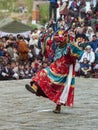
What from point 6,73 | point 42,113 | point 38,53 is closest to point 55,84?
point 42,113

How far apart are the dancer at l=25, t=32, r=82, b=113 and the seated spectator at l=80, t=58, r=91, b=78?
34.1 ft

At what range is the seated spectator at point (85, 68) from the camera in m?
23.0

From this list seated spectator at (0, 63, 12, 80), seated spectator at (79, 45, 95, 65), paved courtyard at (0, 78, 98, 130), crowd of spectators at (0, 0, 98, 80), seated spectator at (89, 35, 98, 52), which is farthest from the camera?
seated spectator at (89, 35, 98, 52)

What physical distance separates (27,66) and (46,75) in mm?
10577

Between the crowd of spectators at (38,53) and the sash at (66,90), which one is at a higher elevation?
the sash at (66,90)

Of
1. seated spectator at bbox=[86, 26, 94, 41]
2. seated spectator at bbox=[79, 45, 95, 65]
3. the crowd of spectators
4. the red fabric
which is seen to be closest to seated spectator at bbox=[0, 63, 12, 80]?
the crowd of spectators

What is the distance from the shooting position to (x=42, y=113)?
1266cm

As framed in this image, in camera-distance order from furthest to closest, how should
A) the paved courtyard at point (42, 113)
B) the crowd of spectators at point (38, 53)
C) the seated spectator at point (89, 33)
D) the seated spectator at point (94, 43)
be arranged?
the seated spectator at point (89, 33)
the seated spectator at point (94, 43)
the crowd of spectators at point (38, 53)
the paved courtyard at point (42, 113)

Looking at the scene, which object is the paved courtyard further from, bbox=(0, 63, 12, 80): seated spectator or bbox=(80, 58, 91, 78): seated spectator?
bbox=(80, 58, 91, 78): seated spectator

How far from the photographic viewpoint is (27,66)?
75.5ft

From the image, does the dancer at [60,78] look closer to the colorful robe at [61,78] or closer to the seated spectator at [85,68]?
the colorful robe at [61,78]

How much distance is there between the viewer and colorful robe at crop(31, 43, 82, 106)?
488 inches

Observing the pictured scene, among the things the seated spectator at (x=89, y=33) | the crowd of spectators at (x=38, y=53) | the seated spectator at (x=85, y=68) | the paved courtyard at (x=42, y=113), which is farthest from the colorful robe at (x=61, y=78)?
the seated spectator at (x=89, y=33)

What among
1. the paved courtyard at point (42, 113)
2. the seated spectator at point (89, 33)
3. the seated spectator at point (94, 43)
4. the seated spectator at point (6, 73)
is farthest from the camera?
the seated spectator at point (89, 33)
